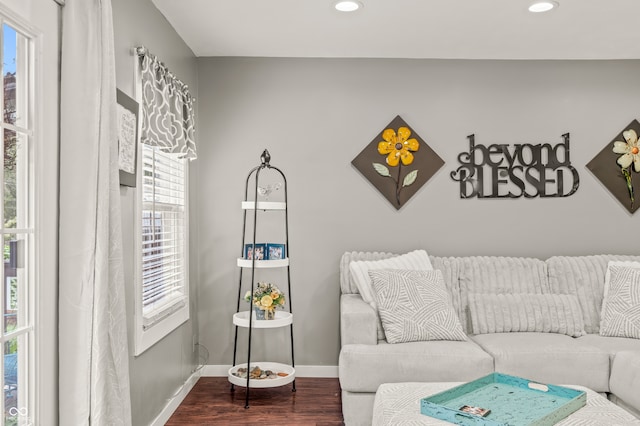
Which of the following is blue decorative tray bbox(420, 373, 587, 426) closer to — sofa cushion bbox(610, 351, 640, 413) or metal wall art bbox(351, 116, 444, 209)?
sofa cushion bbox(610, 351, 640, 413)

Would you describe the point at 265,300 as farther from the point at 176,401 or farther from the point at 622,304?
the point at 622,304

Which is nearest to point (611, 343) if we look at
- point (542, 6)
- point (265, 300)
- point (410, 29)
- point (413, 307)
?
point (413, 307)

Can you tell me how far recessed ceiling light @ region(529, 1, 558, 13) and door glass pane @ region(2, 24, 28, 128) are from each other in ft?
9.06

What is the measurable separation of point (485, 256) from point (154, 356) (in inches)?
101

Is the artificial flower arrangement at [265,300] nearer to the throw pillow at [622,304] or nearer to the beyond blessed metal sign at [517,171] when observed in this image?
the beyond blessed metal sign at [517,171]

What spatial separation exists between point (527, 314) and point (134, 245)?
2548 millimetres

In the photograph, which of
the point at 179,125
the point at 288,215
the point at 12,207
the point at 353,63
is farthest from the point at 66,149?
the point at 353,63

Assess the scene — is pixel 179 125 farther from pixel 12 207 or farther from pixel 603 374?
pixel 603 374

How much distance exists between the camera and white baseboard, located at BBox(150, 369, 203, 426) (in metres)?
3.24

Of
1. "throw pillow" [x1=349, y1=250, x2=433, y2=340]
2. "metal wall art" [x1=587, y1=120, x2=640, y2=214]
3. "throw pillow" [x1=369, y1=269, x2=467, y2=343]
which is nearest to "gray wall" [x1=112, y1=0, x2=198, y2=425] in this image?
"throw pillow" [x1=349, y1=250, x2=433, y2=340]

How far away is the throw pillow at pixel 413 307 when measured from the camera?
3352mm

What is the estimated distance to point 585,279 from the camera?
3902 millimetres

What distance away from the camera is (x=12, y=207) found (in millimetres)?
1799

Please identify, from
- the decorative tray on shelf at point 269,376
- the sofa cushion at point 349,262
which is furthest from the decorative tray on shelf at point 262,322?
the sofa cushion at point 349,262
